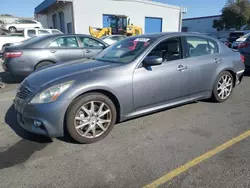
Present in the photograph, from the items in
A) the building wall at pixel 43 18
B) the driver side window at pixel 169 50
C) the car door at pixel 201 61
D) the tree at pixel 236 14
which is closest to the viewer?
the driver side window at pixel 169 50

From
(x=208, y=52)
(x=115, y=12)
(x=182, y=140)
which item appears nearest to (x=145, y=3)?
(x=115, y=12)

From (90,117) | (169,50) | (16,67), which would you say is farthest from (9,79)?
(169,50)

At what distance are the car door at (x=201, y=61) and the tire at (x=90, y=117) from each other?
1.65 meters

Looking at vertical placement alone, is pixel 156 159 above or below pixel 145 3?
below

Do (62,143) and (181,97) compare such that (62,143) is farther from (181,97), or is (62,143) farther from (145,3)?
(145,3)

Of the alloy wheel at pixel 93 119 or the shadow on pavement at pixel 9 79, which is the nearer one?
the alloy wheel at pixel 93 119

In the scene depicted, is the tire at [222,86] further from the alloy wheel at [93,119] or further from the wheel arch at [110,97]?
the alloy wheel at [93,119]

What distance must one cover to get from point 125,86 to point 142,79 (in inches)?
12.4

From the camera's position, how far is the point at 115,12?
78.9ft

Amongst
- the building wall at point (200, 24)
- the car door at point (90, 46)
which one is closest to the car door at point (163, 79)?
the car door at point (90, 46)

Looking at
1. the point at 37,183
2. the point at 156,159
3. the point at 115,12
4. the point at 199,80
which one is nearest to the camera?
the point at 37,183

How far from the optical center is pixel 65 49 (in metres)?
6.87

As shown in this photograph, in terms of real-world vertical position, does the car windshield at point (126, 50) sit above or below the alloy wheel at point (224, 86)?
above

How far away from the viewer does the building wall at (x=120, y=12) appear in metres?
22.1
